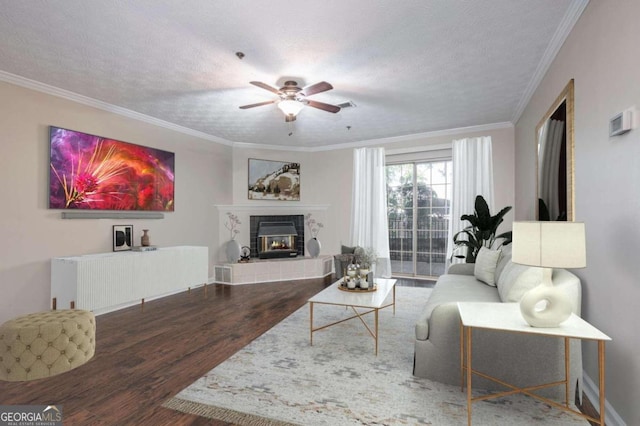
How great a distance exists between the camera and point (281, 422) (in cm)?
188

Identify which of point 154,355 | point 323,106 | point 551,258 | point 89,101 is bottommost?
point 154,355

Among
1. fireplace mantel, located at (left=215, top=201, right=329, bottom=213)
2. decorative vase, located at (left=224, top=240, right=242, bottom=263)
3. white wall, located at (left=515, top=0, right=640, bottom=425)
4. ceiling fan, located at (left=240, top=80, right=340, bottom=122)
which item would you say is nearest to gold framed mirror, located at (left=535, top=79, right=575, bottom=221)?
white wall, located at (left=515, top=0, right=640, bottom=425)

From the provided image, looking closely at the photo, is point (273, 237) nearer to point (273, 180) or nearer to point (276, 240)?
point (276, 240)

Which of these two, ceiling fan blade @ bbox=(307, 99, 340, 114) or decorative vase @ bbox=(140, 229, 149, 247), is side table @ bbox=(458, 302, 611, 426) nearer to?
ceiling fan blade @ bbox=(307, 99, 340, 114)

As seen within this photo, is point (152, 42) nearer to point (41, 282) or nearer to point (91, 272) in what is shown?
point (91, 272)

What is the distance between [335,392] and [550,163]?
2.82 metres

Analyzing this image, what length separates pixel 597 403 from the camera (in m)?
2.02

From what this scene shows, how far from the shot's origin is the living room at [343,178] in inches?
69.5

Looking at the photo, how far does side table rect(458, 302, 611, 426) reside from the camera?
1.56 meters

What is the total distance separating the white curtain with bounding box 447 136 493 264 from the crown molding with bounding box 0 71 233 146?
14.7ft

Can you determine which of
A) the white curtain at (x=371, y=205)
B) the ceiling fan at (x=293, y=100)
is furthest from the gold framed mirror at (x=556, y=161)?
the white curtain at (x=371, y=205)

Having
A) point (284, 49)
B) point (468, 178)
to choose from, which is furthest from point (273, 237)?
point (284, 49)

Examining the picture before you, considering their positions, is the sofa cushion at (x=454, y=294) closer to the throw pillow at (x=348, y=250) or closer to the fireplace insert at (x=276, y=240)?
the throw pillow at (x=348, y=250)

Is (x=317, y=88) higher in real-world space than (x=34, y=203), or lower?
higher
